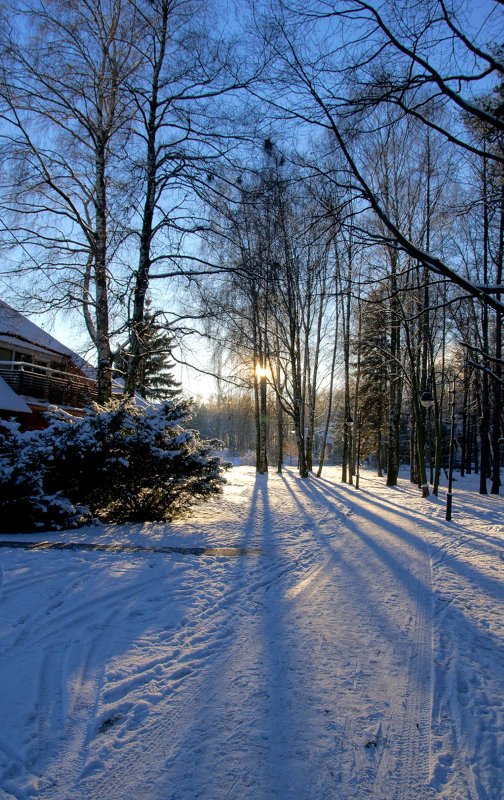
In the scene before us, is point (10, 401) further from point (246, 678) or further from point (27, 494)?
point (246, 678)

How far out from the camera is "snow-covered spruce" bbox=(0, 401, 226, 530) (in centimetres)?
632

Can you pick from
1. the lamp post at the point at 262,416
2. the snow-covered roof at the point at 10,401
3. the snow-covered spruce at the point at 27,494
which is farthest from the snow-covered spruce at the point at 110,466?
the lamp post at the point at 262,416

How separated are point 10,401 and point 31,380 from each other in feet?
5.22

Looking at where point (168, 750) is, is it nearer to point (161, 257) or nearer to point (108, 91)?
point (161, 257)

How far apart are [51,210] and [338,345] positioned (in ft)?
52.4

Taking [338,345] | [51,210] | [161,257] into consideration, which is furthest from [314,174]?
[338,345]

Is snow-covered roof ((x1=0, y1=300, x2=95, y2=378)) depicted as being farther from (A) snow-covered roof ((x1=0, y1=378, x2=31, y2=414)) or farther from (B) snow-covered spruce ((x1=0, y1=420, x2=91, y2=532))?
(B) snow-covered spruce ((x1=0, y1=420, x2=91, y2=532))

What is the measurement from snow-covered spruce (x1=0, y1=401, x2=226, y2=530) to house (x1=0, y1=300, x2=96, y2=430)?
7.02 meters

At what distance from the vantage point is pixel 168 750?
2.01 meters

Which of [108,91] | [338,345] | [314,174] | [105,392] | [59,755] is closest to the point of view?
[59,755]

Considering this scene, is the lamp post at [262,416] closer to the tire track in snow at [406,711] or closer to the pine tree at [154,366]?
the pine tree at [154,366]

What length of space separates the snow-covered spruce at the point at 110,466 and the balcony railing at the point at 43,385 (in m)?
7.37

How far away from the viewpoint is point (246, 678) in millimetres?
2631

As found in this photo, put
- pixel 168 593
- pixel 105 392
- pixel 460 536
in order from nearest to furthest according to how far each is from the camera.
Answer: pixel 168 593
pixel 460 536
pixel 105 392
